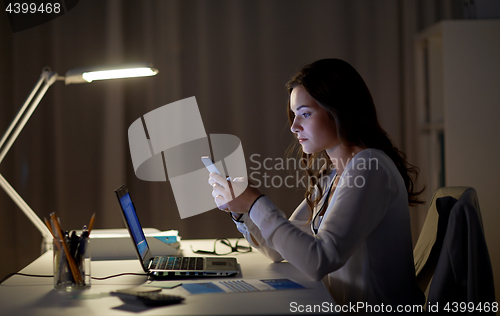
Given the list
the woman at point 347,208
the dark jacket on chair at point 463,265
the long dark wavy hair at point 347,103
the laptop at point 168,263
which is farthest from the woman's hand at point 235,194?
the dark jacket on chair at point 463,265

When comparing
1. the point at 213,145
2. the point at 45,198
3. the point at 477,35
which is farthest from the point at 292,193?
the point at 45,198

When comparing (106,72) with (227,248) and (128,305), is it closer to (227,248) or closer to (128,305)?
(227,248)

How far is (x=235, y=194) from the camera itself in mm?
1077

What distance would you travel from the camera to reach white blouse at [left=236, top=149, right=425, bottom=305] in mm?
958

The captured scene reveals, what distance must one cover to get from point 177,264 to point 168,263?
3cm

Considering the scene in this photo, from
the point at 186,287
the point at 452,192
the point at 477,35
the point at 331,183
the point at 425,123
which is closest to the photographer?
the point at 186,287

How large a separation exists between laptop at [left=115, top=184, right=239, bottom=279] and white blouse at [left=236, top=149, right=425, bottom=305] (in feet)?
0.54

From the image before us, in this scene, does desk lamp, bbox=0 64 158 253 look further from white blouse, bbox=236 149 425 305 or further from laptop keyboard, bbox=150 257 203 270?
white blouse, bbox=236 149 425 305

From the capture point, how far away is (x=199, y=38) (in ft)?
8.11

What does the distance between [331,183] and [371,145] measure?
19 centimetres

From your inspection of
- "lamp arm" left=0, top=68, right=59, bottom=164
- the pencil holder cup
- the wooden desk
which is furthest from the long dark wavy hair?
"lamp arm" left=0, top=68, right=59, bottom=164

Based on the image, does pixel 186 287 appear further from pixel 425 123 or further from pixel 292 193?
pixel 425 123

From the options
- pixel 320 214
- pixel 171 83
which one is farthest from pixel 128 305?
pixel 171 83

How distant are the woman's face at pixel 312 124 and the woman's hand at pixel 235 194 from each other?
23 centimetres
